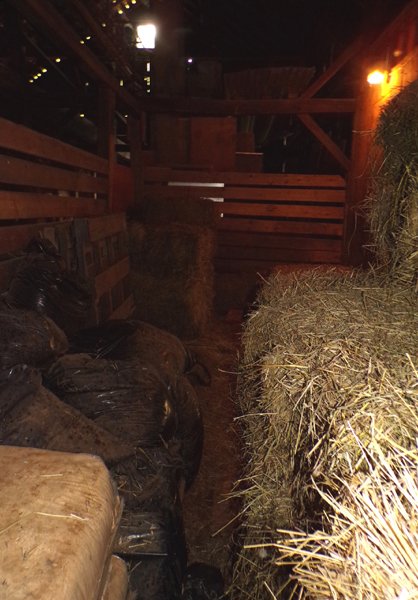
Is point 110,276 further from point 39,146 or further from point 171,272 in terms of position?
point 39,146

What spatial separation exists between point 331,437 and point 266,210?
5.81m

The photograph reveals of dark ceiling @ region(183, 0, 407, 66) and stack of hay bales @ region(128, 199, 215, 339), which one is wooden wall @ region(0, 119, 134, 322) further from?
dark ceiling @ region(183, 0, 407, 66)

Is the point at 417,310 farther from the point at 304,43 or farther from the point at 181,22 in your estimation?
the point at 304,43

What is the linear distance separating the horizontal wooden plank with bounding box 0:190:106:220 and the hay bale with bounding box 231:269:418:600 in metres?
1.74

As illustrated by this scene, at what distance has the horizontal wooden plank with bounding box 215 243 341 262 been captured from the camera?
652 cm

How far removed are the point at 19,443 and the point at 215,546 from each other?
138 cm

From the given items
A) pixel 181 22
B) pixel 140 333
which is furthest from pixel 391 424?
pixel 181 22

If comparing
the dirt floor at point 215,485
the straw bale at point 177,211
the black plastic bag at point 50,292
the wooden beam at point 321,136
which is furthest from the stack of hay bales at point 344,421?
the wooden beam at point 321,136

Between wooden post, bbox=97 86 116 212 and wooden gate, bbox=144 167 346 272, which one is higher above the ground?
wooden post, bbox=97 86 116 212

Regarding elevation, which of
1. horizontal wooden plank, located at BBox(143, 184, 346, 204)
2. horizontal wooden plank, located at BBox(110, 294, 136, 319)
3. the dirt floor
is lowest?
the dirt floor

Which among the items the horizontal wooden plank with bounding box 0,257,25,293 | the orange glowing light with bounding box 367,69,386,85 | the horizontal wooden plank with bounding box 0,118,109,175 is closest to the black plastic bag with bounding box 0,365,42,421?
the horizontal wooden plank with bounding box 0,257,25,293

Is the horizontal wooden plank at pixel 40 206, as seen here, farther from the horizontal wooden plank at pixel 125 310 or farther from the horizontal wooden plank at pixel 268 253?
the horizontal wooden plank at pixel 268 253

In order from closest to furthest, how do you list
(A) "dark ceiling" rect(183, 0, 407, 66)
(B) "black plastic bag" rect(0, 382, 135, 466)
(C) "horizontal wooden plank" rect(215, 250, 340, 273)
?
(B) "black plastic bag" rect(0, 382, 135, 466), (C) "horizontal wooden plank" rect(215, 250, 340, 273), (A) "dark ceiling" rect(183, 0, 407, 66)

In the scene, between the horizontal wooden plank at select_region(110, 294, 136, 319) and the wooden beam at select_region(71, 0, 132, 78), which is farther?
the horizontal wooden plank at select_region(110, 294, 136, 319)
